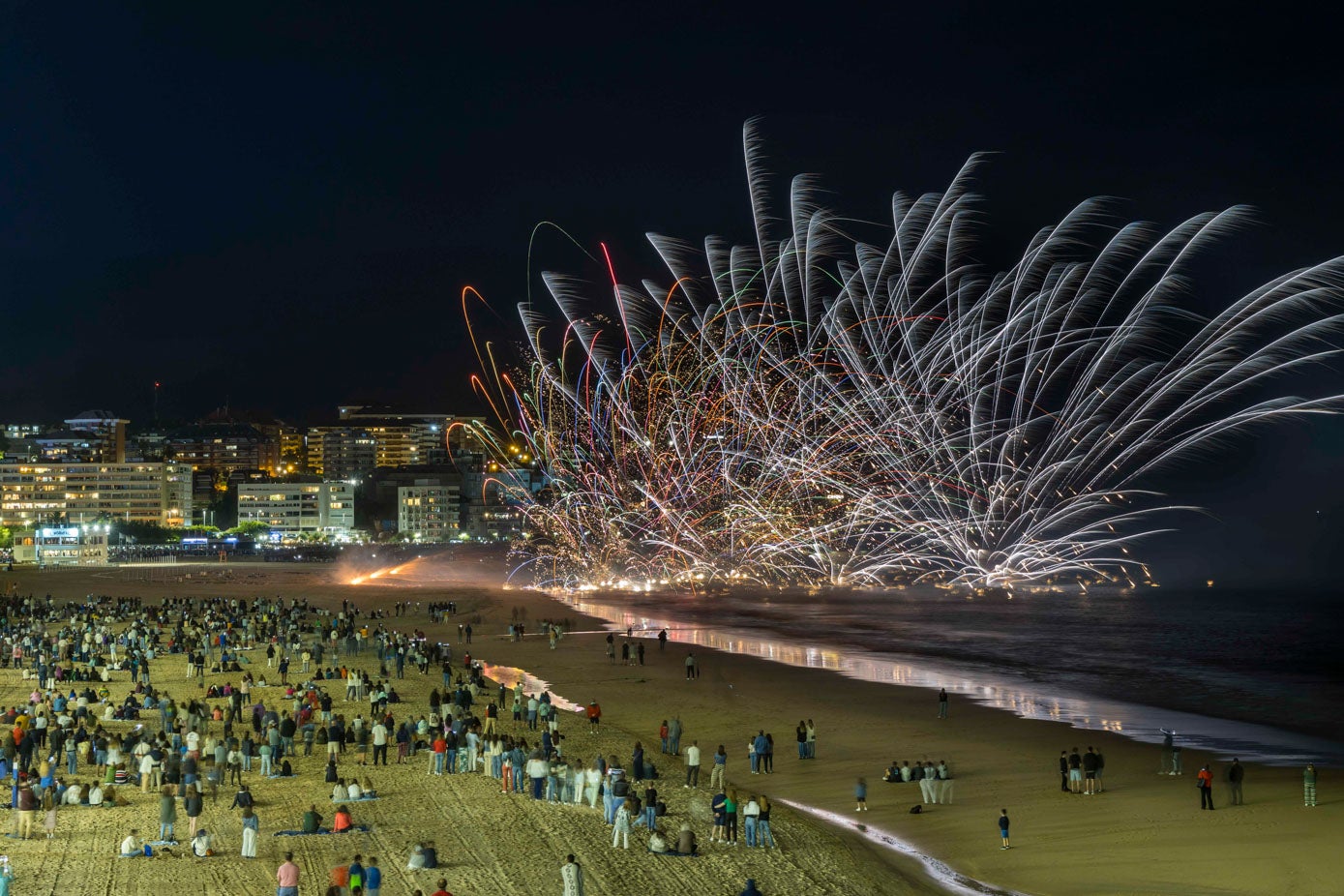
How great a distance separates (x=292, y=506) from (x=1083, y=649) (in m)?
159

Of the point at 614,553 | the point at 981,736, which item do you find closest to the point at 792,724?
the point at 981,736

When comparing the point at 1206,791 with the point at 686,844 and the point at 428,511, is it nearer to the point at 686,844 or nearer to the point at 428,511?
the point at 686,844

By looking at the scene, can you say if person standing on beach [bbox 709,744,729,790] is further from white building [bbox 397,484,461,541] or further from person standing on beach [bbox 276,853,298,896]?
white building [bbox 397,484,461,541]

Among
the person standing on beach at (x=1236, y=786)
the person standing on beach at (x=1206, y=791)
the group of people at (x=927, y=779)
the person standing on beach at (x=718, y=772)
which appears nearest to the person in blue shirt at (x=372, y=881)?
the person standing on beach at (x=718, y=772)

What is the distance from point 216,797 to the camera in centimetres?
1734

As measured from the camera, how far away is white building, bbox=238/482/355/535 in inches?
7239

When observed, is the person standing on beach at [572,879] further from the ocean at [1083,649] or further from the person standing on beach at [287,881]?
the ocean at [1083,649]

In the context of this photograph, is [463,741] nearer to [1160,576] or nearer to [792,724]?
[792,724]

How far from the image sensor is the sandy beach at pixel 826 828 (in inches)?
534

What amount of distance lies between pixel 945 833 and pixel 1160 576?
284 ft

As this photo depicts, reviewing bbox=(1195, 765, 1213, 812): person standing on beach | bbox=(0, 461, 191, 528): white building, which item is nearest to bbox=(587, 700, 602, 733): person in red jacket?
bbox=(1195, 765, 1213, 812): person standing on beach

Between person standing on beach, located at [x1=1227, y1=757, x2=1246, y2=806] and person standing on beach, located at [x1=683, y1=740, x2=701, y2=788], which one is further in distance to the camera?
person standing on beach, located at [x1=683, y1=740, x2=701, y2=788]

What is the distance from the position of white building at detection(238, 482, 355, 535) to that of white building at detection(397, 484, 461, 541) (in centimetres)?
890

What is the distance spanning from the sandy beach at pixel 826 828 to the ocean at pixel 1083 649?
11.4 feet
